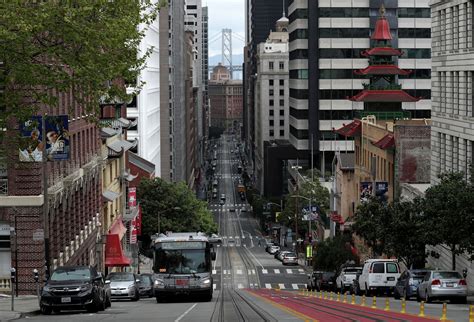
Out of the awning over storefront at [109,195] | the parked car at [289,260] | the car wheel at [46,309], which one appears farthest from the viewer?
the parked car at [289,260]

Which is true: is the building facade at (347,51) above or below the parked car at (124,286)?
above

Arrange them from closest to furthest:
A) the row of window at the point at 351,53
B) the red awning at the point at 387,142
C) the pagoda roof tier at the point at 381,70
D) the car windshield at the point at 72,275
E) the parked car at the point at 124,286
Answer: the car windshield at the point at 72,275, the parked car at the point at 124,286, the red awning at the point at 387,142, the pagoda roof tier at the point at 381,70, the row of window at the point at 351,53

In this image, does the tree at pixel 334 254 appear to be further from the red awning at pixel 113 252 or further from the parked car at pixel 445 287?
the parked car at pixel 445 287

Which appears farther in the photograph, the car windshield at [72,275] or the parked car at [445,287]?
the parked car at [445,287]

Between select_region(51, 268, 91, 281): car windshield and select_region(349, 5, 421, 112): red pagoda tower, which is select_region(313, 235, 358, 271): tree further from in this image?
select_region(51, 268, 91, 281): car windshield

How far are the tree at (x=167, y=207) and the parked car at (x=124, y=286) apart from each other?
186 ft

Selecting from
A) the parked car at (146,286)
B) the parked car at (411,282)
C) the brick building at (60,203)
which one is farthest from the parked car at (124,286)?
the parked car at (411,282)

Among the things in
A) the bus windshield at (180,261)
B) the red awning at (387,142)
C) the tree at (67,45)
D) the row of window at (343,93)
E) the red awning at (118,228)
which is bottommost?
the red awning at (118,228)

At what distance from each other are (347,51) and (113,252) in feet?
243

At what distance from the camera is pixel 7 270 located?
45.8 m

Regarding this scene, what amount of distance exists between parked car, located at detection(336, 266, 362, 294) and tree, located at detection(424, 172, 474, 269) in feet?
34.4

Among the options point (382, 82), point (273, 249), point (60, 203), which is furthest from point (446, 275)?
point (273, 249)

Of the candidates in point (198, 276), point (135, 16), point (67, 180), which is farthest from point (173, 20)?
point (135, 16)

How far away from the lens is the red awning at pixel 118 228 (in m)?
77.8
